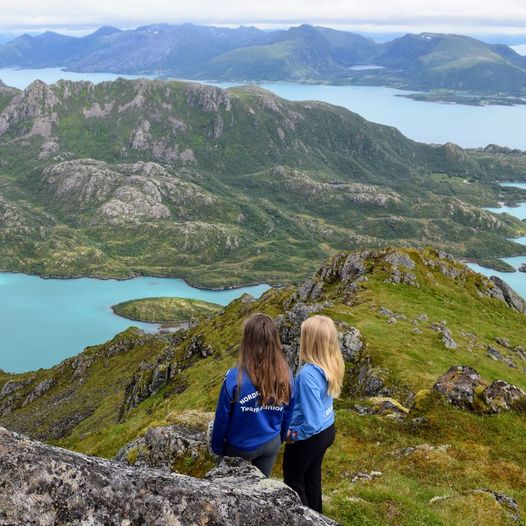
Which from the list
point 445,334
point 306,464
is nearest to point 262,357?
point 306,464

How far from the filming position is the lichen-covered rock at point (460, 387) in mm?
34375

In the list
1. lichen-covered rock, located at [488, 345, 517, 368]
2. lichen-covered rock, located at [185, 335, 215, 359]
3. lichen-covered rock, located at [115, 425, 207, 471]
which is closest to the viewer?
lichen-covered rock, located at [115, 425, 207, 471]

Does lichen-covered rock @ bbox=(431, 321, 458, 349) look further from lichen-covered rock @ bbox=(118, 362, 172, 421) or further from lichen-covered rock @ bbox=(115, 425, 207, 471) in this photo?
lichen-covered rock @ bbox=(118, 362, 172, 421)

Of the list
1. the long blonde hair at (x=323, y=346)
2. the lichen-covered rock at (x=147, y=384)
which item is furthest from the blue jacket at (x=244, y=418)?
the lichen-covered rock at (x=147, y=384)

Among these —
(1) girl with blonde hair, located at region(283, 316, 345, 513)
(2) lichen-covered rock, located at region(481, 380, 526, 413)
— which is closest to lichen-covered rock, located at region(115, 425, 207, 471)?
(1) girl with blonde hair, located at region(283, 316, 345, 513)

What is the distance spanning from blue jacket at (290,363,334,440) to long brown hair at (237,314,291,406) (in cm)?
120

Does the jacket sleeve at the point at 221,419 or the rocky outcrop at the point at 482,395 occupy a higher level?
the jacket sleeve at the point at 221,419

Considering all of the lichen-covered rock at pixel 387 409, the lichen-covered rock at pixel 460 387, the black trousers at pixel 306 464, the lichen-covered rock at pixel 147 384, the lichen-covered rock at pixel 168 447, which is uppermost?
the black trousers at pixel 306 464

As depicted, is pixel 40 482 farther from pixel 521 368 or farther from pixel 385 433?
pixel 521 368

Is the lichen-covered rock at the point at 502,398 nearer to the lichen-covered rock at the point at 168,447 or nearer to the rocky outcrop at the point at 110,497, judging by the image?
the lichen-covered rock at the point at 168,447

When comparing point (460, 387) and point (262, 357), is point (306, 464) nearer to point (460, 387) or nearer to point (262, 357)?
point (262, 357)

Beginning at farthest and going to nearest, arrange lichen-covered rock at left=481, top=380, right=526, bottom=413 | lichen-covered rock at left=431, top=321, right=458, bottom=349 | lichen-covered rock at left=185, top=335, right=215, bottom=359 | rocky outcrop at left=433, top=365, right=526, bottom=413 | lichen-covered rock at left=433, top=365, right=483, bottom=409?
lichen-covered rock at left=185, top=335, right=215, bottom=359
lichen-covered rock at left=431, top=321, right=458, bottom=349
lichen-covered rock at left=433, top=365, right=483, bottom=409
rocky outcrop at left=433, top=365, right=526, bottom=413
lichen-covered rock at left=481, top=380, right=526, bottom=413

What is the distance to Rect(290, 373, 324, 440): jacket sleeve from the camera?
15.5 metres

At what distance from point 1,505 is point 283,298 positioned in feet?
326
